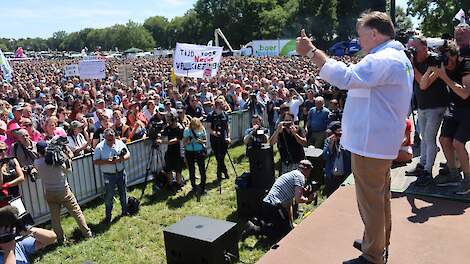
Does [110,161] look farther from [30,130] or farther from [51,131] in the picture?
[30,130]

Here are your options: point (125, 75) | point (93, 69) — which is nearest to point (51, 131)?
point (93, 69)

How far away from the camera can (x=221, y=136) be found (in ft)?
32.1

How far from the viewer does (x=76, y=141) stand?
28.9ft

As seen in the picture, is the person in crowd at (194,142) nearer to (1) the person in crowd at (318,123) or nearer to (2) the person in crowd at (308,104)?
(1) the person in crowd at (318,123)

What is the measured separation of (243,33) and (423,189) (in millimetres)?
82847

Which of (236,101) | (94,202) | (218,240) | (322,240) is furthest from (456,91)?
(236,101)

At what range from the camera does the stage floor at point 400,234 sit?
12.8 feet

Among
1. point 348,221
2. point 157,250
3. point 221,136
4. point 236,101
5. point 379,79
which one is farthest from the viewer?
point 236,101

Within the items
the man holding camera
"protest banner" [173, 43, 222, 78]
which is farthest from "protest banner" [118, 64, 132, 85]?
the man holding camera

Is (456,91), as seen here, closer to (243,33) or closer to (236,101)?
(236,101)

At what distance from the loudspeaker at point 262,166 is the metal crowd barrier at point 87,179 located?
2.98 meters

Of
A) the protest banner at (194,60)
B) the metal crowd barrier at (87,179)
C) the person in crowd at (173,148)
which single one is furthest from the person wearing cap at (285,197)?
the protest banner at (194,60)

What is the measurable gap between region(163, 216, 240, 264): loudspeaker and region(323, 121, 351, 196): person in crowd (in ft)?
8.42

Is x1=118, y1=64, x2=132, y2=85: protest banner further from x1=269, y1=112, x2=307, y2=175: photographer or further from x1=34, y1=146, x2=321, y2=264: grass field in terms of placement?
x1=269, y1=112, x2=307, y2=175: photographer
